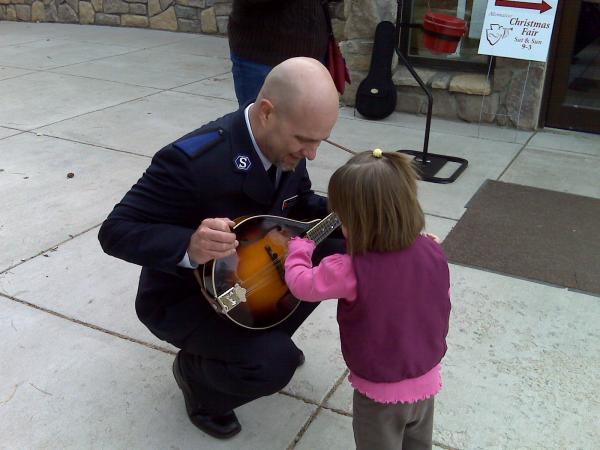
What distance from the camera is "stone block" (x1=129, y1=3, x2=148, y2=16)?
362 inches

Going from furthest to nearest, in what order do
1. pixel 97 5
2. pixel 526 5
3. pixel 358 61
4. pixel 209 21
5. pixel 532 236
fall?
pixel 97 5 → pixel 209 21 → pixel 358 61 → pixel 526 5 → pixel 532 236

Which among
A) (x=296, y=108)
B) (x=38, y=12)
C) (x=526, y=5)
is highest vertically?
(x=296, y=108)

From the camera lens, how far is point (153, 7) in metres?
9.11

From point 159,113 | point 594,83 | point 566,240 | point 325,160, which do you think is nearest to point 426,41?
point 325,160

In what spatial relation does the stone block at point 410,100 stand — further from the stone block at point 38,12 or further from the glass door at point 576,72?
the stone block at point 38,12

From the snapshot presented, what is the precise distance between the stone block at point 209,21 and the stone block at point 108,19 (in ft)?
5.10

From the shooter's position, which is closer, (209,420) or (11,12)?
(209,420)

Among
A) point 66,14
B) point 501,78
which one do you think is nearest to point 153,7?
point 66,14

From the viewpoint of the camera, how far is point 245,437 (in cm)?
214

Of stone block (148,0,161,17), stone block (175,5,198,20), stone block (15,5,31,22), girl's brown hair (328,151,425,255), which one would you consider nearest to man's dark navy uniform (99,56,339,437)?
girl's brown hair (328,151,425,255)

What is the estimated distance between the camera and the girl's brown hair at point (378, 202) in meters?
1.52

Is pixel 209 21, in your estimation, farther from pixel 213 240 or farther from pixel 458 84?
pixel 213 240

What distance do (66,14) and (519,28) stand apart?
7.57 metres

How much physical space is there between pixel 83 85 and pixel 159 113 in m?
1.33
